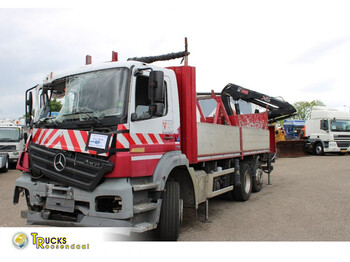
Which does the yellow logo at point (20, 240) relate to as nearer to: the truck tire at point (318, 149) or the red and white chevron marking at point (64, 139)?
the red and white chevron marking at point (64, 139)

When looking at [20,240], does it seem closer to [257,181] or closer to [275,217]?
[275,217]

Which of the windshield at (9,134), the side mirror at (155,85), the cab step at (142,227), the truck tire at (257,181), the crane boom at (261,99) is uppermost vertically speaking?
the crane boom at (261,99)

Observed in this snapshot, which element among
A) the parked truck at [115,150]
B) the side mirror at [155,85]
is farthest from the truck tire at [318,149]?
the side mirror at [155,85]

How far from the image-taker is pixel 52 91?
5.02 m

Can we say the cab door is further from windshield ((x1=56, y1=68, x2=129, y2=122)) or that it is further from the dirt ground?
the dirt ground

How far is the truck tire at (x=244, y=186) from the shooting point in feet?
25.3

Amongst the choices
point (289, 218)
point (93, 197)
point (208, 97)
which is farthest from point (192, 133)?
point (208, 97)

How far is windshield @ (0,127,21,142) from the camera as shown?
15539mm

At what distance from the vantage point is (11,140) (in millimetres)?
15516

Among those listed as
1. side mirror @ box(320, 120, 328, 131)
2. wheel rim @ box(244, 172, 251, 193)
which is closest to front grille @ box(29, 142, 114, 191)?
wheel rim @ box(244, 172, 251, 193)

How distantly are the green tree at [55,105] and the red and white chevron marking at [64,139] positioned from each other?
384 mm

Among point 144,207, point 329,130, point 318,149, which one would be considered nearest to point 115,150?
point 144,207

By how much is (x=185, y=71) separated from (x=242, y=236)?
281cm

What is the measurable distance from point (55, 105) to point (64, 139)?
89 cm
